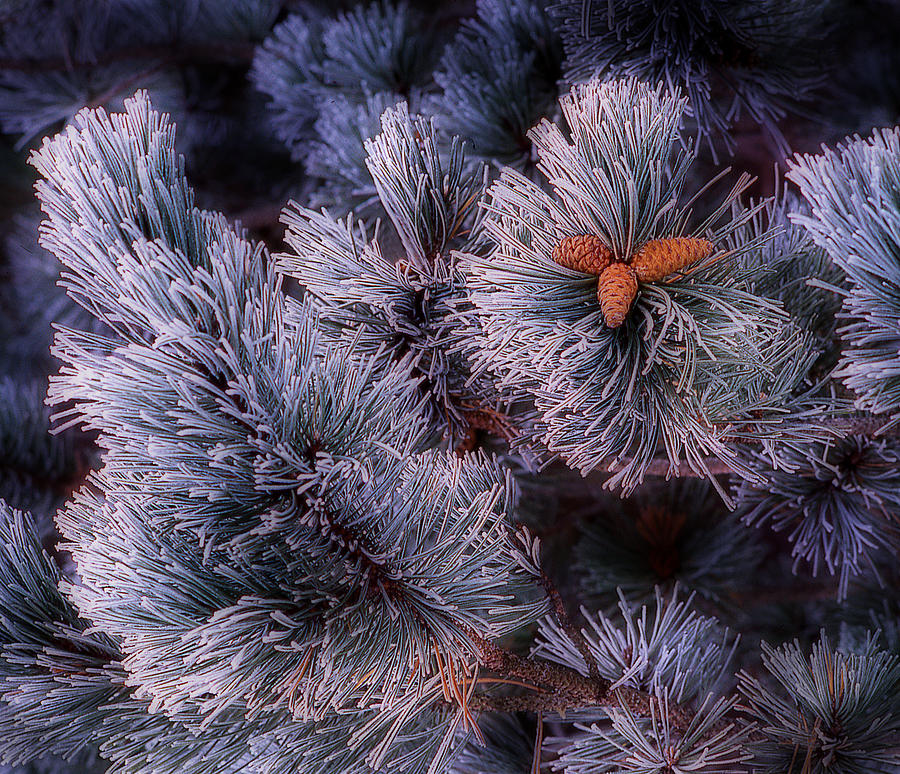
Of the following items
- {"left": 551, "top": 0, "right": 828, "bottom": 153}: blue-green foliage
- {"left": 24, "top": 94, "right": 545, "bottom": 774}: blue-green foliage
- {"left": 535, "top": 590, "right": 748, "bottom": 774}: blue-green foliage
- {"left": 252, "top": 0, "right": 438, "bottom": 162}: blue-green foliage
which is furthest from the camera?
{"left": 252, "top": 0, "right": 438, "bottom": 162}: blue-green foliage

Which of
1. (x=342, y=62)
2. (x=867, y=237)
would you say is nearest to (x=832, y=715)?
(x=867, y=237)

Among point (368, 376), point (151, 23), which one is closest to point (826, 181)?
point (368, 376)

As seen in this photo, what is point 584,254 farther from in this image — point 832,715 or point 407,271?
point 832,715

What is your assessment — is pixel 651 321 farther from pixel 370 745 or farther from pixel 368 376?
pixel 370 745

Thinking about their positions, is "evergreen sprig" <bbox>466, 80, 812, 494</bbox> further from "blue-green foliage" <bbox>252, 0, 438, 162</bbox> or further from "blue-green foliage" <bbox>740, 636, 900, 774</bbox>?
"blue-green foliage" <bbox>252, 0, 438, 162</bbox>

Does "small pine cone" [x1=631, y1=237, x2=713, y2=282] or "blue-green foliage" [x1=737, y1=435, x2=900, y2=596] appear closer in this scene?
"small pine cone" [x1=631, y1=237, x2=713, y2=282]

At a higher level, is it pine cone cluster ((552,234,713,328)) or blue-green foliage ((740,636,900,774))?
pine cone cluster ((552,234,713,328))

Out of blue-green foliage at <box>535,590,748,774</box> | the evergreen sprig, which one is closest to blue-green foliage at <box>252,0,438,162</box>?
the evergreen sprig

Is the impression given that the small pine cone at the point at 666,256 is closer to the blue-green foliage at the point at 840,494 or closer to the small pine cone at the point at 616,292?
the small pine cone at the point at 616,292

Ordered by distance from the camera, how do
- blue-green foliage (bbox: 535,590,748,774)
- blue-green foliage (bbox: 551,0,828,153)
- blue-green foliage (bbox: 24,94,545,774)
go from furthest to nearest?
blue-green foliage (bbox: 551,0,828,153) < blue-green foliage (bbox: 535,590,748,774) < blue-green foliage (bbox: 24,94,545,774)

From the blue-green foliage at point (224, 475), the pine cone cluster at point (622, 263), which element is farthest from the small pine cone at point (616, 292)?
the blue-green foliage at point (224, 475)
